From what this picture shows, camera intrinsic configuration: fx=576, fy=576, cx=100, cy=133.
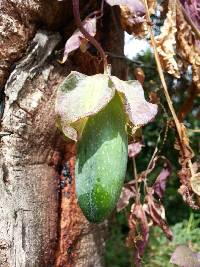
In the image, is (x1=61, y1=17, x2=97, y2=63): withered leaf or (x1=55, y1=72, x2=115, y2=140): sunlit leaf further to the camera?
(x1=61, y1=17, x2=97, y2=63): withered leaf

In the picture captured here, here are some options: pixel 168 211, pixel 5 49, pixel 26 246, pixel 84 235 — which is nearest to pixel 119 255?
pixel 168 211

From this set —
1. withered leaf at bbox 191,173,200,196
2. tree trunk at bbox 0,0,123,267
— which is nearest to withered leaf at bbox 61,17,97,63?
tree trunk at bbox 0,0,123,267

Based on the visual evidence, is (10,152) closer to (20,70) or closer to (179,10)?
(20,70)

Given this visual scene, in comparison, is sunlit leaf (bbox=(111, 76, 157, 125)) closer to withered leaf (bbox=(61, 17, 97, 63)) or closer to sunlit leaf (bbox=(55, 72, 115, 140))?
sunlit leaf (bbox=(55, 72, 115, 140))

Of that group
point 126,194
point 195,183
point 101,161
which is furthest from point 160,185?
point 101,161

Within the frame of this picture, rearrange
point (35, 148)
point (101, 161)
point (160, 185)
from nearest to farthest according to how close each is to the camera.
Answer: point (101, 161) < point (35, 148) < point (160, 185)

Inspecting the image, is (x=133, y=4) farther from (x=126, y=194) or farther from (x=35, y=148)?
(x=126, y=194)
